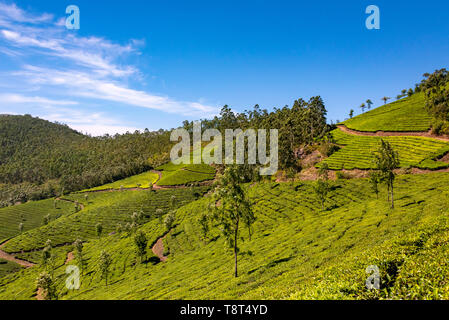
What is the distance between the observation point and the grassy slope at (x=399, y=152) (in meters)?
86.4

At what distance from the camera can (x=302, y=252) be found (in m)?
33.5

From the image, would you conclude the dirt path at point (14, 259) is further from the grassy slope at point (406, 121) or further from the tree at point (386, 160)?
the grassy slope at point (406, 121)

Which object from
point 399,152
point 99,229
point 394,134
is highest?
point 394,134

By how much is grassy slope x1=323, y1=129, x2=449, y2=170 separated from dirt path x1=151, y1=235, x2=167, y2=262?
74.1 meters

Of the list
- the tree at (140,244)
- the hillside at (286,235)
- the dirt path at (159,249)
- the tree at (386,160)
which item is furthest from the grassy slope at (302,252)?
the tree at (386,160)

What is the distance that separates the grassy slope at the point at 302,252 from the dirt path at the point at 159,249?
283cm

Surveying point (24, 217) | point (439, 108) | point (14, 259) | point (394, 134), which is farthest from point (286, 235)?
point (24, 217)

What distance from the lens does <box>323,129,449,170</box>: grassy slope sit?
8644 centimetres

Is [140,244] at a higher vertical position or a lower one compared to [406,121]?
lower

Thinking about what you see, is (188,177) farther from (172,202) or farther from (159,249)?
(159,249)

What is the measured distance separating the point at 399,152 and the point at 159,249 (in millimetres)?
105428

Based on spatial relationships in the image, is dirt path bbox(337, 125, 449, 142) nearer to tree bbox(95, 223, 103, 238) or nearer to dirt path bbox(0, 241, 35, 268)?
tree bbox(95, 223, 103, 238)
